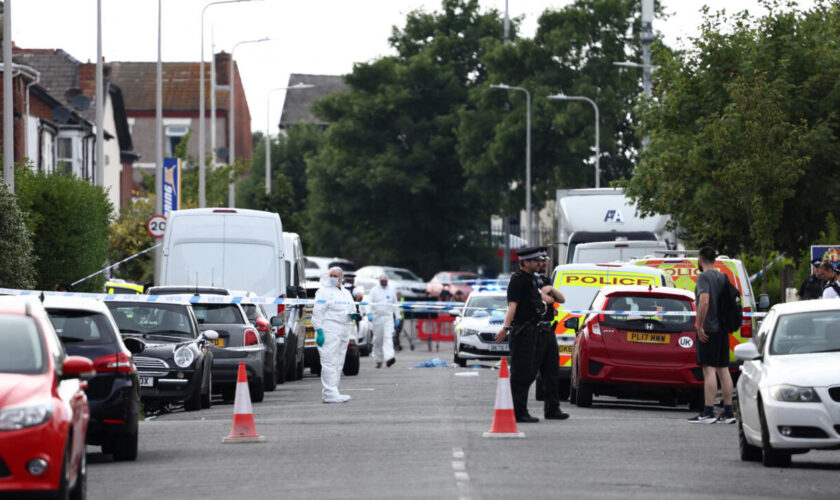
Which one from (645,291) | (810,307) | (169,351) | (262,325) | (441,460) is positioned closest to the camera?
(441,460)

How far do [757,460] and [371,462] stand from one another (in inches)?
129

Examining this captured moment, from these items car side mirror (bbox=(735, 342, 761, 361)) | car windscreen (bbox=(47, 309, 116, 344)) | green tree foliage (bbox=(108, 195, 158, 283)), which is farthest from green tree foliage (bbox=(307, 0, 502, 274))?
car side mirror (bbox=(735, 342, 761, 361))

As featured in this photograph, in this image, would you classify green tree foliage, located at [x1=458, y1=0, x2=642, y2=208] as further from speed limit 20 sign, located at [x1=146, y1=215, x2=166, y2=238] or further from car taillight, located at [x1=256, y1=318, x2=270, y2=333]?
car taillight, located at [x1=256, y1=318, x2=270, y2=333]

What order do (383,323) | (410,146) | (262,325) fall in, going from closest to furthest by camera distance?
(262,325)
(383,323)
(410,146)

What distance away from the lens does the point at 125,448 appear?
47.7ft

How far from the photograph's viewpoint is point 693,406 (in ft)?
68.4

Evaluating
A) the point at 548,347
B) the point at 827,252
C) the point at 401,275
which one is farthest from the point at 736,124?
the point at 401,275

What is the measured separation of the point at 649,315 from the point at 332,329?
14.3 feet

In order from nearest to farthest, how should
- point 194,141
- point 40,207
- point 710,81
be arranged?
1. point 40,207
2. point 710,81
3. point 194,141

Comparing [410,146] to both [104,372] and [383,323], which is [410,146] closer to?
[383,323]

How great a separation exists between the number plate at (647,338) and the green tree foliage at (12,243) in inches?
389

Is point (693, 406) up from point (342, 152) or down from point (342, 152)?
down

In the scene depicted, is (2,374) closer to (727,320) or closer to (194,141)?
(727,320)

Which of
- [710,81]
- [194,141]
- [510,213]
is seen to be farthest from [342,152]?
[710,81]
